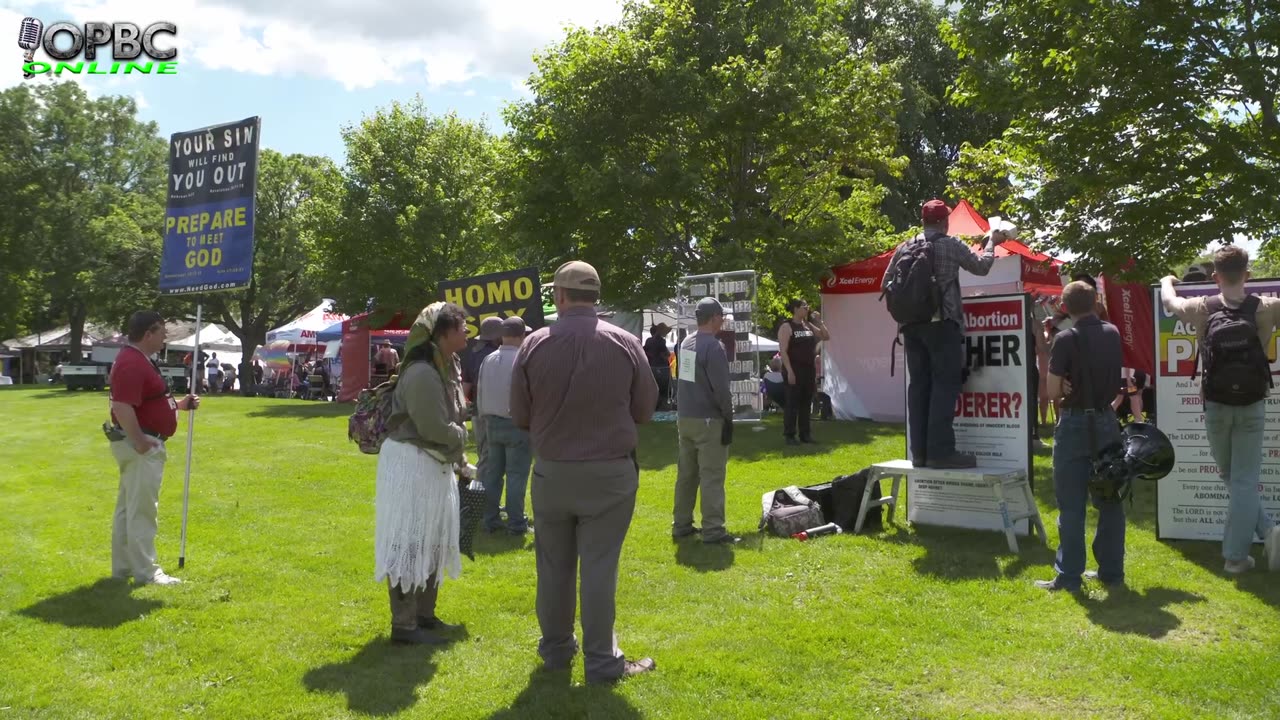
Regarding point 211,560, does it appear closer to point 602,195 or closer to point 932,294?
point 932,294

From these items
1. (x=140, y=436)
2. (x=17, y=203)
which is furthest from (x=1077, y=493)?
(x=17, y=203)

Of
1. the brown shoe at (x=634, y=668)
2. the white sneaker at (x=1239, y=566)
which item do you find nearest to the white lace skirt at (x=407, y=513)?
the brown shoe at (x=634, y=668)

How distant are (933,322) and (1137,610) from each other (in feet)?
8.14

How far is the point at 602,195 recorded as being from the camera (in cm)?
1988

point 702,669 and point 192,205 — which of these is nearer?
point 702,669

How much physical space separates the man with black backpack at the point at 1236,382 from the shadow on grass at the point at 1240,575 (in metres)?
0.09

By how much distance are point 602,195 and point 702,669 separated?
15648 mm

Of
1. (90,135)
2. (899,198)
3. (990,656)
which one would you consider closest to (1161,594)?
(990,656)

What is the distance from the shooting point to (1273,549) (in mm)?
6578

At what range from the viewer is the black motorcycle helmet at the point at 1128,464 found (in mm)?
5914

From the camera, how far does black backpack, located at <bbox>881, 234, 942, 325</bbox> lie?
7.26 meters

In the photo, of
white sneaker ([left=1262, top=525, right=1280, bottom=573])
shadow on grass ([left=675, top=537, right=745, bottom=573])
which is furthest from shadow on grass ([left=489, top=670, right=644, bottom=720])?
white sneaker ([left=1262, top=525, right=1280, bottom=573])

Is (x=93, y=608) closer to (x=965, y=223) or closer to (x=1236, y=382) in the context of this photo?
(x=1236, y=382)

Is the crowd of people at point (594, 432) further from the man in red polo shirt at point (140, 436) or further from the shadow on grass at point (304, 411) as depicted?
the shadow on grass at point (304, 411)
